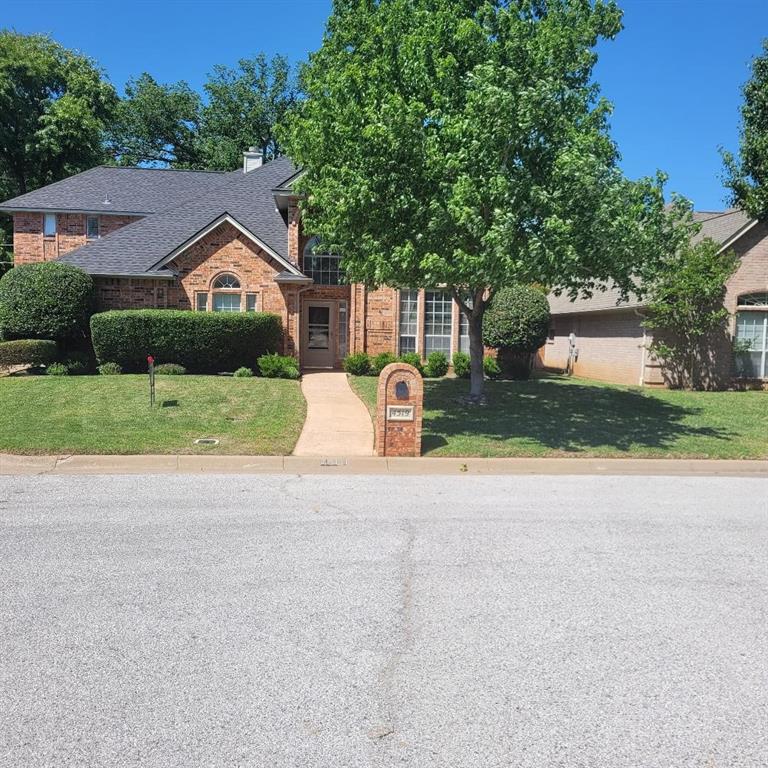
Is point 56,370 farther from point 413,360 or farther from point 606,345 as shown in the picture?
point 606,345

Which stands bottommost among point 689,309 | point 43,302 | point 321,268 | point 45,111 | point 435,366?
point 435,366

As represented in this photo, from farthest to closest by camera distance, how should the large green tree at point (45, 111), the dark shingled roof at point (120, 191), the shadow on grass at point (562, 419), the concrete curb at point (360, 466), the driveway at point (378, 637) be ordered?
1. the large green tree at point (45, 111)
2. the dark shingled roof at point (120, 191)
3. the shadow on grass at point (562, 419)
4. the concrete curb at point (360, 466)
5. the driveway at point (378, 637)

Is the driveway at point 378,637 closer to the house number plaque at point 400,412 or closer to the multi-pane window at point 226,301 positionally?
the house number plaque at point 400,412

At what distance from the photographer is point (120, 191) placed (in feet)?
97.1

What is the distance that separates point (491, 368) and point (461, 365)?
0.93m

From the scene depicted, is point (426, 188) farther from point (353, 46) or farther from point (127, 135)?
point (127, 135)

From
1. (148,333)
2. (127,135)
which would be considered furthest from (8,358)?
(127,135)

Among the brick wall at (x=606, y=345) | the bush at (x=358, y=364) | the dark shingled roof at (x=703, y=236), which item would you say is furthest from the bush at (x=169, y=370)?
the brick wall at (x=606, y=345)

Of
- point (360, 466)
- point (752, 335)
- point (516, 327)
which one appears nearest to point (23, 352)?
point (360, 466)

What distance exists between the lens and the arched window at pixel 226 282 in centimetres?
2061

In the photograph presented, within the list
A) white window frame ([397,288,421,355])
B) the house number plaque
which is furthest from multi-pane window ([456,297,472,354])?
the house number plaque

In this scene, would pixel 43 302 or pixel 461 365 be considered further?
pixel 461 365

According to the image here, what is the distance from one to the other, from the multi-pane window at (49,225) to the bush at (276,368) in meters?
15.6

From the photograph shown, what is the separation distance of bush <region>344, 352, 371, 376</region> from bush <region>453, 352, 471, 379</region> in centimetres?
273
